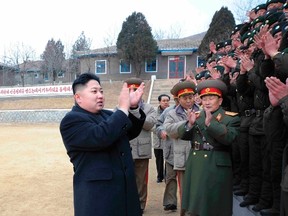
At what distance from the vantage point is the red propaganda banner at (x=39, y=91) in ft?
82.7

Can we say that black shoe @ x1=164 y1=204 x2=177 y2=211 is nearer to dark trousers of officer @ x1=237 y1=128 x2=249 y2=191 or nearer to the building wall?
dark trousers of officer @ x1=237 y1=128 x2=249 y2=191

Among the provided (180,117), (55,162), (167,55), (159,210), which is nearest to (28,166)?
(55,162)

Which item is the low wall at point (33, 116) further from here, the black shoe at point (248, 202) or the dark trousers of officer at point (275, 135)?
the dark trousers of officer at point (275, 135)

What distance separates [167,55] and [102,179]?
32707mm

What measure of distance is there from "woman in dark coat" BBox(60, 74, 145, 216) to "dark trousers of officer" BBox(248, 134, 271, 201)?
1952 mm

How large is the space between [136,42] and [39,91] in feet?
36.2

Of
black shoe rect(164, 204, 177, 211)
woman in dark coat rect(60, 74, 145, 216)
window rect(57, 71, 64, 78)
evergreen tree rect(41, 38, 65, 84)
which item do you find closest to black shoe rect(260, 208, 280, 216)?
woman in dark coat rect(60, 74, 145, 216)

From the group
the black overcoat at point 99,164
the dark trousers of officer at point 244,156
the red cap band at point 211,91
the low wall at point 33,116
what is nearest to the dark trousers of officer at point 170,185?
the dark trousers of officer at point 244,156

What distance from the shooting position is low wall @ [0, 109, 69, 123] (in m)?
22.0

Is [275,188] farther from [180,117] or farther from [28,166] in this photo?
[28,166]

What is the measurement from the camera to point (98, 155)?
8.11 ft

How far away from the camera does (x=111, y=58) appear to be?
36719 mm

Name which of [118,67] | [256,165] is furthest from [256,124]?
[118,67]

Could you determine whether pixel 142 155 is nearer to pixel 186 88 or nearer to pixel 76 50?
pixel 186 88
